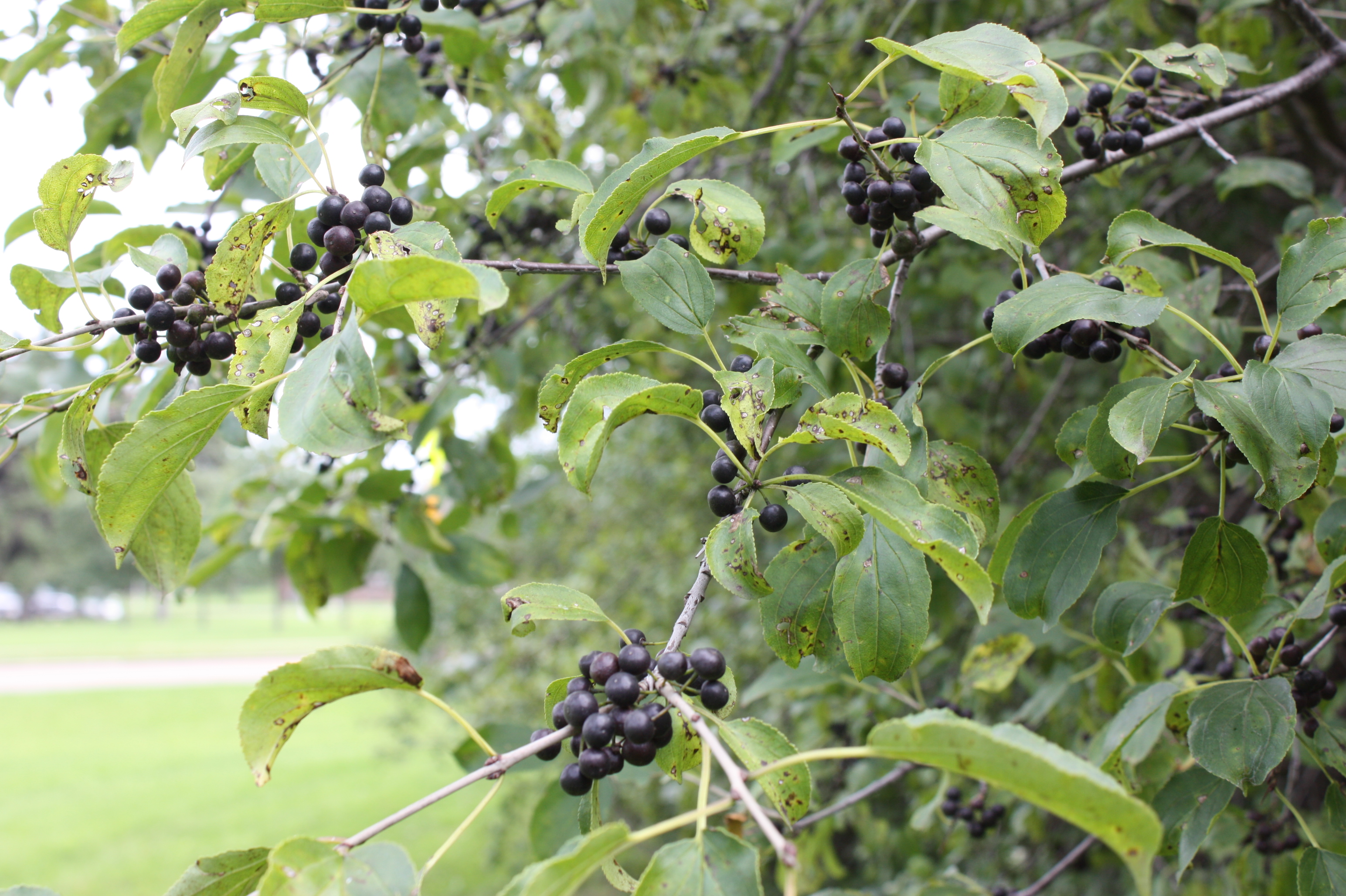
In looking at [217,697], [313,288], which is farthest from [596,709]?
[217,697]

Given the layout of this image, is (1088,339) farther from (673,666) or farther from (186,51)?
(186,51)

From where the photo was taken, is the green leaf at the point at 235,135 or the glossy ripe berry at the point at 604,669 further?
the green leaf at the point at 235,135

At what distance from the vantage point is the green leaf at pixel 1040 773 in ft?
2.69

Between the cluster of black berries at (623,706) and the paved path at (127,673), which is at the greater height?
the cluster of black berries at (623,706)

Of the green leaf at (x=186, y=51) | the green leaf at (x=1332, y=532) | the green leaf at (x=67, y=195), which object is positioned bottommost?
the green leaf at (x=1332, y=532)

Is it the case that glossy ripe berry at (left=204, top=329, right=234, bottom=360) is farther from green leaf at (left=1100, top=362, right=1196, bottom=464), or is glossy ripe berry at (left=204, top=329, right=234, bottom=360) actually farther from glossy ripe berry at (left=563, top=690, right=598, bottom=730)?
green leaf at (left=1100, top=362, right=1196, bottom=464)

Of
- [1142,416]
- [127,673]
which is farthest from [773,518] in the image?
[127,673]

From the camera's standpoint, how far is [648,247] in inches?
68.4

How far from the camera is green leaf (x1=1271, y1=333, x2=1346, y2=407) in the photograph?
4.42 feet

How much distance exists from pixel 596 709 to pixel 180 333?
104 centimetres

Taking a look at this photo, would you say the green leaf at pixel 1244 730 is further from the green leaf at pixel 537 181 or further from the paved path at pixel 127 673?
the paved path at pixel 127 673

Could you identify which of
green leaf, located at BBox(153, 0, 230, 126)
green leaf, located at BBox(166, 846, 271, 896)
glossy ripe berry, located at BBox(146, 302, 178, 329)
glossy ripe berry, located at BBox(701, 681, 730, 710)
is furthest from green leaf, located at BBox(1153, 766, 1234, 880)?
green leaf, located at BBox(153, 0, 230, 126)

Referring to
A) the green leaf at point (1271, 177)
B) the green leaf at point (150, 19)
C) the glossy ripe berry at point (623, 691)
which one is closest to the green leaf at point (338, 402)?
the glossy ripe berry at point (623, 691)

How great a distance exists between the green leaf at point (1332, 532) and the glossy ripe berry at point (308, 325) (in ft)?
6.93
